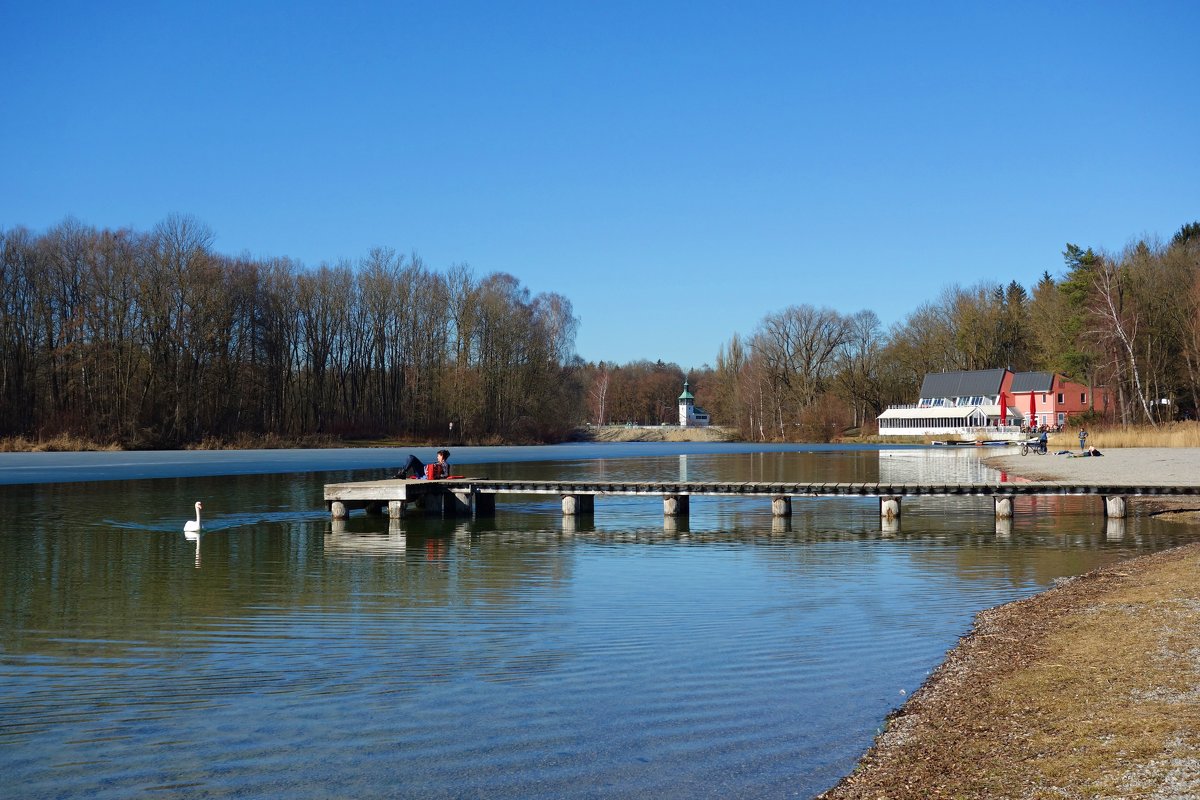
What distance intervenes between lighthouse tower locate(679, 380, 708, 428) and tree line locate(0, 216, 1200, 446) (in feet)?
67.2

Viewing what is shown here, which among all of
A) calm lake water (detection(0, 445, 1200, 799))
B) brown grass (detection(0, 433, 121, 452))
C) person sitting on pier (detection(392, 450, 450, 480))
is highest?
brown grass (detection(0, 433, 121, 452))

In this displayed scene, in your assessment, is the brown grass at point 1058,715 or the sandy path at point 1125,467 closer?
the brown grass at point 1058,715

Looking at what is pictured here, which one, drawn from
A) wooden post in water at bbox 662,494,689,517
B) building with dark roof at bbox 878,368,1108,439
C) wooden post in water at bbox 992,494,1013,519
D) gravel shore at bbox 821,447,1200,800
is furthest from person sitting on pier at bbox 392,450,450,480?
building with dark roof at bbox 878,368,1108,439

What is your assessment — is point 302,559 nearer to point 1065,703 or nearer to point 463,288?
point 1065,703

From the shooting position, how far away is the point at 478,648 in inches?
392

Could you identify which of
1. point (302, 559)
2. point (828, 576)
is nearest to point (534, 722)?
point (828, 576)

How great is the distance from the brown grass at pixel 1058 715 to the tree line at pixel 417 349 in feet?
130

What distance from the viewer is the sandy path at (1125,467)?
28.3 m

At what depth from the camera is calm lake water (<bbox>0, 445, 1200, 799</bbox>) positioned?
6539mm

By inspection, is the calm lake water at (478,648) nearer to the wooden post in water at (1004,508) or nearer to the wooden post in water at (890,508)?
the wooden post in water at (890,508)

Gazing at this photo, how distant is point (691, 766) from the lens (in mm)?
6535

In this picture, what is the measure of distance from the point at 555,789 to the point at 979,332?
90.6m

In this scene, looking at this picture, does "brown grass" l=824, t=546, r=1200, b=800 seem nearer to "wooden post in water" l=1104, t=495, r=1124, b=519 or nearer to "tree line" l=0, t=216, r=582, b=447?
"wooden post in water" l=1104, t=495, r=1124, b=519

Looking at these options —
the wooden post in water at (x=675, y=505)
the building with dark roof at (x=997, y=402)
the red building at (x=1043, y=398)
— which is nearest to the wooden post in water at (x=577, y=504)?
the wooden post in water at (x=675, y=505)
